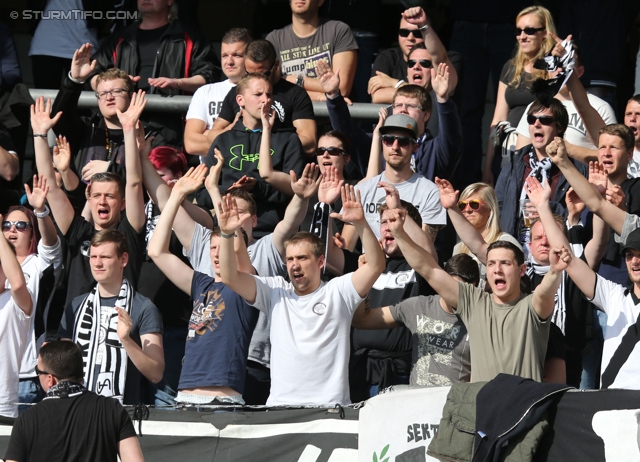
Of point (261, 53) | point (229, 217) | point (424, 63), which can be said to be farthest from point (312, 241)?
point (424, 63)

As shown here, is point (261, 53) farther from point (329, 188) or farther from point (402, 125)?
point (329, 188)

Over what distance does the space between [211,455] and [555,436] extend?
200 centimetres

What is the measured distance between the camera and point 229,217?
8086 millimetres

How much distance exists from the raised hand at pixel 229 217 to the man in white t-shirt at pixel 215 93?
103 inches

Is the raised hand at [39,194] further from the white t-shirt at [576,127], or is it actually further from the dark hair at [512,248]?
the white t-shirt at [576,127]

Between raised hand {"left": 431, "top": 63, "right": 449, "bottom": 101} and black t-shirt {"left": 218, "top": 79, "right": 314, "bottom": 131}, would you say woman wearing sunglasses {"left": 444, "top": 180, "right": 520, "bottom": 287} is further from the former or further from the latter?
black t-shirt {"left": 218, "top": 79, "right": 314, "bottom": 131}

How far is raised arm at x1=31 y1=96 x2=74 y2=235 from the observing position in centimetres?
926

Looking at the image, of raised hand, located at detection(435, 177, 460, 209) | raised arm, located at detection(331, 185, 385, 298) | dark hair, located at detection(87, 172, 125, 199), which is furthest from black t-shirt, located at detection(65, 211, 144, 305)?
raised hand, located at detection(435, 177, 460, 209)

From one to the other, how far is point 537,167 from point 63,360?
14.1ft

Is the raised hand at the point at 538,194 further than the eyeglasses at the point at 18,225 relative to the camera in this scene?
No

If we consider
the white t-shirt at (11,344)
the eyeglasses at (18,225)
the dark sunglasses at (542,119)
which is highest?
the dark sunglasses at (542,119)

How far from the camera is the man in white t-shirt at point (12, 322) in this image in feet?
27.1

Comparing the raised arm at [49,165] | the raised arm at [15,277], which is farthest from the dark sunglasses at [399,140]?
the raised arm at [15,277]

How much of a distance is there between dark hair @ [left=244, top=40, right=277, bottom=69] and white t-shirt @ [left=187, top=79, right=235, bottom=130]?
548mm
